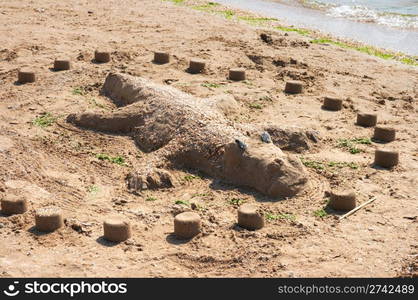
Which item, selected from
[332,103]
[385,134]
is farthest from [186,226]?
[332,103]

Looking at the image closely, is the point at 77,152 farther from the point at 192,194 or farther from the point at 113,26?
the point at 113,26

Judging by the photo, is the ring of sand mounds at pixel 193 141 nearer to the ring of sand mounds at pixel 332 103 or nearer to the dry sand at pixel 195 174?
the dry sand at pixel 195 174

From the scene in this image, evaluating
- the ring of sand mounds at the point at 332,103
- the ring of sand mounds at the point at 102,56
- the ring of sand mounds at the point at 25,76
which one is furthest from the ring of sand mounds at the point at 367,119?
the ring of sand mounds at the point at 25,76

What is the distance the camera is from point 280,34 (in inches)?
582

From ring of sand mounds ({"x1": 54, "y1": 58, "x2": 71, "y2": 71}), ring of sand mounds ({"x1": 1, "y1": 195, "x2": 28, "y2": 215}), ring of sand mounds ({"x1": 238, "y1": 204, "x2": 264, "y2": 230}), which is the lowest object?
ring of sand mounds ({"x1": 1, "y1": 195, "x2": 28, "y2": 215})

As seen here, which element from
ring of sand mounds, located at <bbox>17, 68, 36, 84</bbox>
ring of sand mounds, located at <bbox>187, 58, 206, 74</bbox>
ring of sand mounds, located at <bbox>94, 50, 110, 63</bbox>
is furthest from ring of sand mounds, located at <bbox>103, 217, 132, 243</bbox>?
ring of sand mounds, located at <bbox>94, 50, 110, 63</bbox>

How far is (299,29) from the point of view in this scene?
15.9 m

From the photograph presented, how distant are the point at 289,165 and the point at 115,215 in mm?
2008

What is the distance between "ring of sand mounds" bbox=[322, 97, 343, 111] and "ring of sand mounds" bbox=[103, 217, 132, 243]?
4.83 metres

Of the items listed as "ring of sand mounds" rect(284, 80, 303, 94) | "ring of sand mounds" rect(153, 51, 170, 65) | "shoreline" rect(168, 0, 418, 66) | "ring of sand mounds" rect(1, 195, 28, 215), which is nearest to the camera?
"ring of sand mounds" rect(1, 195, 28, 215)

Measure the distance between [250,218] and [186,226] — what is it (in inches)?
24.6

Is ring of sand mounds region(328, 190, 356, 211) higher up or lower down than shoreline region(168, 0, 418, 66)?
lower down

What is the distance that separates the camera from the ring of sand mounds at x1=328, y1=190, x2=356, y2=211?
7.36m

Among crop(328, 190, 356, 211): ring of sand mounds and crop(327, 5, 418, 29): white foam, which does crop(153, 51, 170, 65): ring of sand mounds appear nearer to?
crop(328, 190, 356, 211): ring of sand mounds
